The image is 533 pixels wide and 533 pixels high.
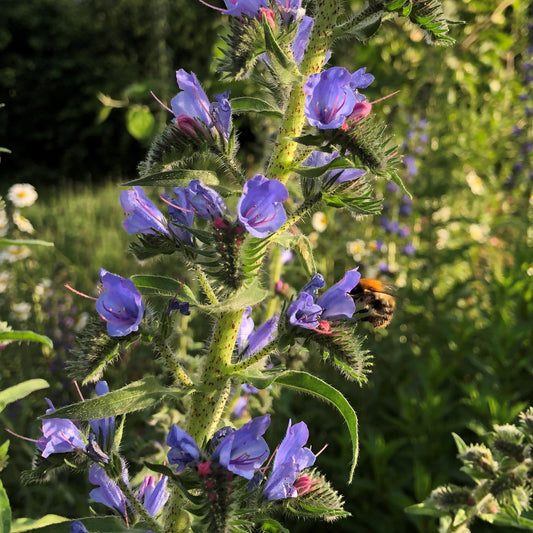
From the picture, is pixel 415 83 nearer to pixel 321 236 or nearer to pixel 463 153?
pixel 463 153

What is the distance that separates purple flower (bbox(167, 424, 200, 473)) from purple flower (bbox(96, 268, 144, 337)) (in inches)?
9.4

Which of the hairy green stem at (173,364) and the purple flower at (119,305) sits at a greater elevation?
the purple flower at (119,305)

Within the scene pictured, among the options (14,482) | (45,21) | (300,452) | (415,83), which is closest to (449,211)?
(415,83)

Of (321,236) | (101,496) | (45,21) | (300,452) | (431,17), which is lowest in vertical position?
(45,21)

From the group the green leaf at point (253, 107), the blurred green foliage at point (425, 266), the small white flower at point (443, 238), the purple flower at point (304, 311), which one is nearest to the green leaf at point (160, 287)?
the purple flower at point (304, 311)

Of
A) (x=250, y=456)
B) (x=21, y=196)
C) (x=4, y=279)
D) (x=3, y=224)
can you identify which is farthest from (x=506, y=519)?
(x=21, y=196)

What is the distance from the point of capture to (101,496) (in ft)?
4.44

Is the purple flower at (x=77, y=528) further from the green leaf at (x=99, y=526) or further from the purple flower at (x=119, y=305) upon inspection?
the purple flower at (x=119, y=305)

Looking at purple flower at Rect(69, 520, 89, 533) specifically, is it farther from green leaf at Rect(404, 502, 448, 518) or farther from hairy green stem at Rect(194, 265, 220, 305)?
green leaf at Rect(404, 502, 448, 518)

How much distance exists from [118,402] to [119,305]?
0.22m

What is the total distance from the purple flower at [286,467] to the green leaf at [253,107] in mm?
725

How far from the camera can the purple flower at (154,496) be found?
145cm

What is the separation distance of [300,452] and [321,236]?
11.9ft

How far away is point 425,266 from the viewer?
4.79 meters
